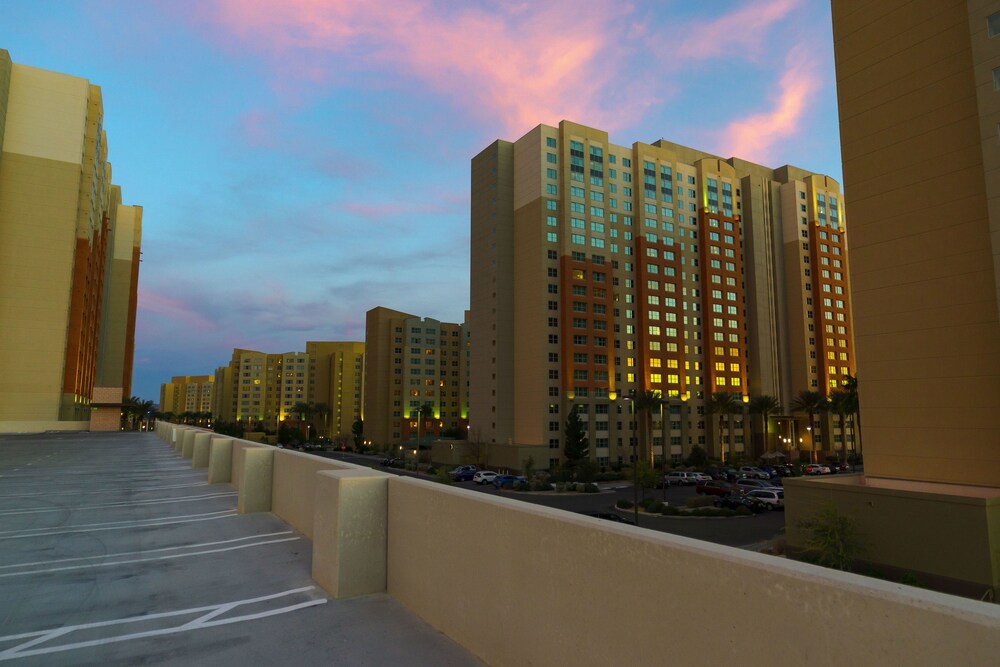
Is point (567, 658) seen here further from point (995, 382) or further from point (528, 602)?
point (995, 382)

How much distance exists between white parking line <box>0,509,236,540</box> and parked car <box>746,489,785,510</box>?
48566 millimetres

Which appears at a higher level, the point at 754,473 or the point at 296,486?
the point at 296,486

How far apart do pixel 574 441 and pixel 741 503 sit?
31055 mm

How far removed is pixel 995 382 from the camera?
A: 26.0 metres

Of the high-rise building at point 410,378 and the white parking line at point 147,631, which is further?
the high-rise building at point 410,378

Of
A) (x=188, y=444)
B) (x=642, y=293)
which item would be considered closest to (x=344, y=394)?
(x=642, y=293)

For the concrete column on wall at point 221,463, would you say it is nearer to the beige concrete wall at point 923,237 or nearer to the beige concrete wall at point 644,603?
the beige concrete wall at point 644,603

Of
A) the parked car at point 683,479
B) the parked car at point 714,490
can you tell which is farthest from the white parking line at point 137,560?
the parked car at point 683,479

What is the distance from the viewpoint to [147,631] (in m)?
6.11

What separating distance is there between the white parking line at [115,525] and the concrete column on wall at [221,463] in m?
5.85

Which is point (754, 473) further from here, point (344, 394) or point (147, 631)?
point (344, 394)

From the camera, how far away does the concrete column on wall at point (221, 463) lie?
1858 centimetres

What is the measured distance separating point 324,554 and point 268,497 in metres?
6.62

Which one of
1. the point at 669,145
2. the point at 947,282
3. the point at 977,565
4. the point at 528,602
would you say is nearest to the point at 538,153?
the point at 669,145
